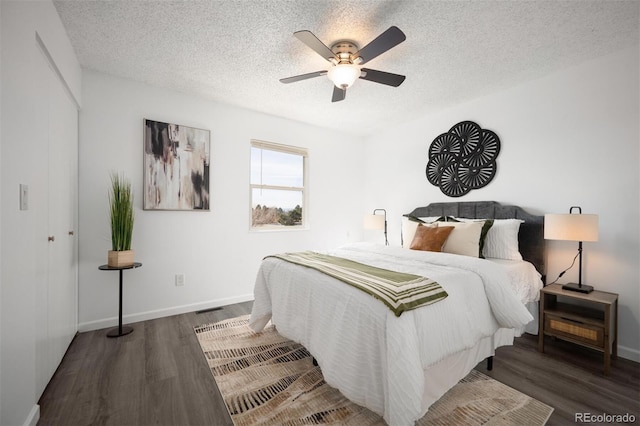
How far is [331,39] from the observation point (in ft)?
7.16

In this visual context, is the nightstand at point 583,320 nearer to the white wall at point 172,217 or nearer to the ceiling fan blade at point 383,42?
the ceiling fan blade at point 383,42

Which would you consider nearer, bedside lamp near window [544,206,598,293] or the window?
bedside lamp near window [544,206,598,293]

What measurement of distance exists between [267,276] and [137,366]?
115cm

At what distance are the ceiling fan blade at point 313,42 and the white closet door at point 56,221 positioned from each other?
5.22 feet

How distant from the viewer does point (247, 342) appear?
2447mm

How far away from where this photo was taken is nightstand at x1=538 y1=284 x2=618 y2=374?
2023 mm

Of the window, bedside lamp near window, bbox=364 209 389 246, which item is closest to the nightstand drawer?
bedside lamp near window, bbox=364 209 389 246

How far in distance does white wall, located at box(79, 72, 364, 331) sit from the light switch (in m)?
1.42

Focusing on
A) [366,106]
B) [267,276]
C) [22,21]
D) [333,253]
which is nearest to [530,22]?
[366,106]

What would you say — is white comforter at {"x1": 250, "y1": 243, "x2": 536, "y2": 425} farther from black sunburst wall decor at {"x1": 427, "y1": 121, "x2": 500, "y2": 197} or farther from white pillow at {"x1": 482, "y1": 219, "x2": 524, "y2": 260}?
black sunburst wall decor at {"x1": 427, "y1": 121, "x2": 500, "y2": 197}

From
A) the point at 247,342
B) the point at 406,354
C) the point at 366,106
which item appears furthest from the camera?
the point at 366,106

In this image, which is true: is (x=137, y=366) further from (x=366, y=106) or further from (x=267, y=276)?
(x=366, y=106)

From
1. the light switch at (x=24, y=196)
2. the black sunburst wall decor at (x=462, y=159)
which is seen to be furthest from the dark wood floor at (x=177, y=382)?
the black sunburst wall decor at (x=462, y=159)

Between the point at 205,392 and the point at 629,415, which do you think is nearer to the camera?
the point at 629,415
